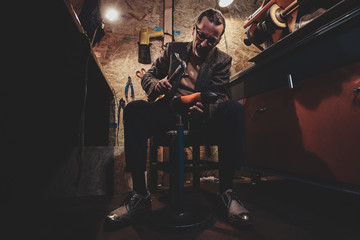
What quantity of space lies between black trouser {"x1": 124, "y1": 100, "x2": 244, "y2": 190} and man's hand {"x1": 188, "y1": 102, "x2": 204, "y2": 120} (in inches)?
5.3

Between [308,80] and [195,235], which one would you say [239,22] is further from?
[195,235]

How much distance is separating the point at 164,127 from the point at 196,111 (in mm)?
261

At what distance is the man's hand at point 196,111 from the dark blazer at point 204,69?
0.32 meters

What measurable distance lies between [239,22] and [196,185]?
95.7 inches

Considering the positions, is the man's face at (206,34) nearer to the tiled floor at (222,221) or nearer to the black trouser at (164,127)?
the black trouser at (164,127)

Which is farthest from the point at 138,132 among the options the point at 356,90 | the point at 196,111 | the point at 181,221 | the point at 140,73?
the point at 140,73

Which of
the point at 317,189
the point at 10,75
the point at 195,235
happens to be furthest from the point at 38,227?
the point at 317,189

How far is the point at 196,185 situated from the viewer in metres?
1.69

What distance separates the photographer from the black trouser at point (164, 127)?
96 cm

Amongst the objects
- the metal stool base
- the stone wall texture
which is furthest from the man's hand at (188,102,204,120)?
the stone wall texture

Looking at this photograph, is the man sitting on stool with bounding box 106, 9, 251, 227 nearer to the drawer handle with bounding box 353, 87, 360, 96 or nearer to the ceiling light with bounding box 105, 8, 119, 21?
the drawer handle with bounding box 353, 87, 360, 96

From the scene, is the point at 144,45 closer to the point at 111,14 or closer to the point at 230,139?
the point at 111,14

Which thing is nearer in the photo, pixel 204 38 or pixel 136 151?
pixel 136 151

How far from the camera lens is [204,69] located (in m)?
1.28
